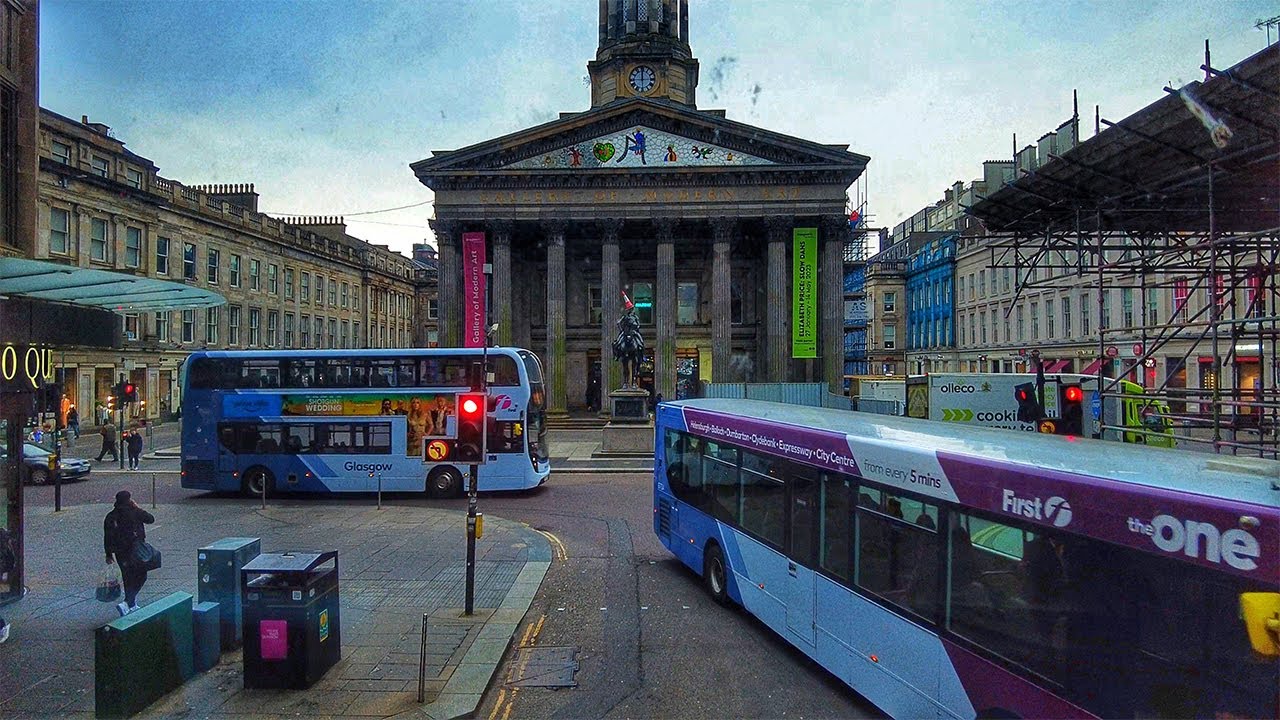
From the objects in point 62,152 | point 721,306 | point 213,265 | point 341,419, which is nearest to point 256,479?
point 341,419

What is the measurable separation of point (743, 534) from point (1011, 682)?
163 inches

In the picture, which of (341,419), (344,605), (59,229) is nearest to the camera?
(344,605)

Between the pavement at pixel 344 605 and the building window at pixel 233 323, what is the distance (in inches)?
1150

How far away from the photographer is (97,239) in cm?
3322

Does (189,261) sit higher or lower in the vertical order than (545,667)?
higher

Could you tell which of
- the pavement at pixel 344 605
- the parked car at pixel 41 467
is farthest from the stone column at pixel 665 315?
the parked car at pixel 41 467

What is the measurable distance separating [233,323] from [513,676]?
4356 cm

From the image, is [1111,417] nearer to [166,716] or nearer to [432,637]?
[432,637]

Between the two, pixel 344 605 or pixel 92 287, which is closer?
pixel 92 287

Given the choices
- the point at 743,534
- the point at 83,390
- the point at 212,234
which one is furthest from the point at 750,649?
the point at 212,234

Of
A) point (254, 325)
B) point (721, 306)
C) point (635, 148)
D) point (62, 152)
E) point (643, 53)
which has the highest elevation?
point (643, 53)

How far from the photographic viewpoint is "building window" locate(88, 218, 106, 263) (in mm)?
32719

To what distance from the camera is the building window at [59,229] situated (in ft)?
99.9

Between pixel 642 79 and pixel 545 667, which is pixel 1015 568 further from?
pixel 642 79
